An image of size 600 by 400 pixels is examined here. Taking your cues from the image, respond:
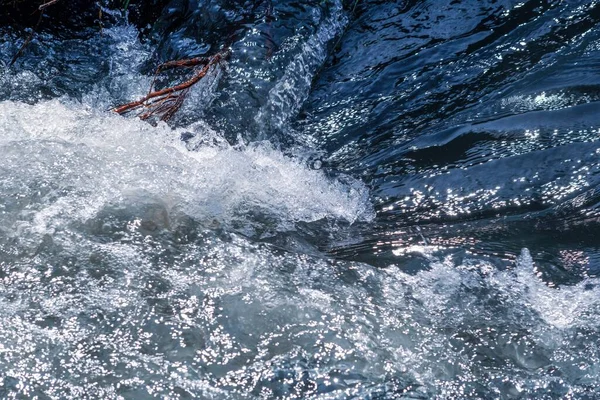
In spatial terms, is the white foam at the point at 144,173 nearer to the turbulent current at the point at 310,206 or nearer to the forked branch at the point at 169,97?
the turbulent current at the point at 310,206

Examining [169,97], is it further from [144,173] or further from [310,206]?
[310,206]

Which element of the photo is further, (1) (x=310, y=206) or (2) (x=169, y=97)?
(2) (x=169, y=97)

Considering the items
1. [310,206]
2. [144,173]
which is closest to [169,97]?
[144,173]

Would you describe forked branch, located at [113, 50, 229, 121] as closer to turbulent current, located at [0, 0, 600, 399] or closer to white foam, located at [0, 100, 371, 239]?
turbulent current, located at [0, 0, 600, 399]

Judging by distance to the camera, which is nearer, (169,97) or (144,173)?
(144,173)

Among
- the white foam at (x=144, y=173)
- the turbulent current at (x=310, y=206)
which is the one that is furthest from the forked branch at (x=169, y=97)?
the white foam at (x=144, y=173)

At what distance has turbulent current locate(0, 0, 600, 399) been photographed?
79.0 inches

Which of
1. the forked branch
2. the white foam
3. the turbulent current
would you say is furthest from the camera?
the forked branch

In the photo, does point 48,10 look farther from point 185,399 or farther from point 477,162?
point 185,399

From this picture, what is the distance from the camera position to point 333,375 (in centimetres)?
198

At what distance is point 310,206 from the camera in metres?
2.64

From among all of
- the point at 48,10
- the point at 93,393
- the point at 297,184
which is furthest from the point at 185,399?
the point at 48,10

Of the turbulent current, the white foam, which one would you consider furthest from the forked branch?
the white foam

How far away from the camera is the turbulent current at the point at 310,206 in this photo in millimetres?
2006
